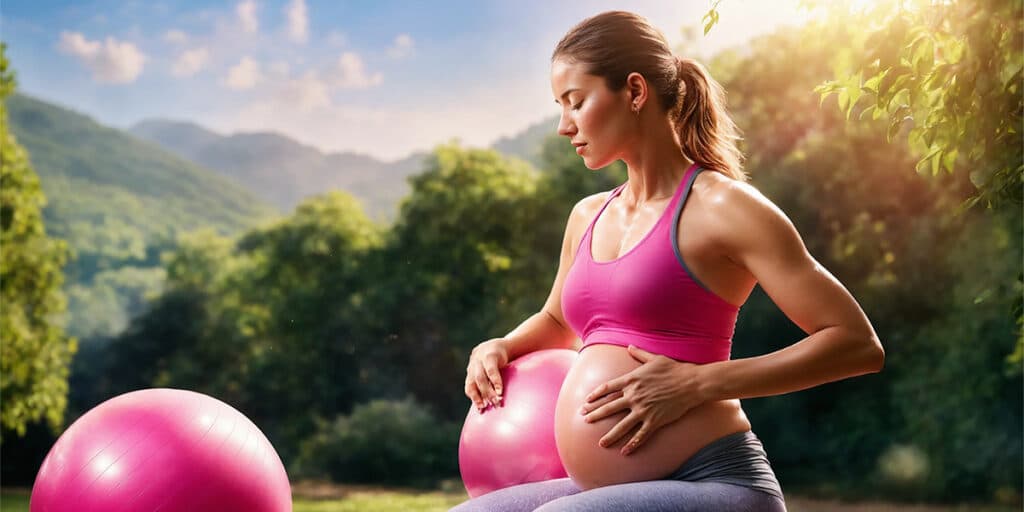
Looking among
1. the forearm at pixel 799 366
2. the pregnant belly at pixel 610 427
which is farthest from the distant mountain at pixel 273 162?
the forearm at pixel 799 366

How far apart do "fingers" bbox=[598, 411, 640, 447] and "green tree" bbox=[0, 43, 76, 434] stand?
10036 millimetres

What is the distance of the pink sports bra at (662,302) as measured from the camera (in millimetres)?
2162

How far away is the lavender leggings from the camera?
6.72 ft

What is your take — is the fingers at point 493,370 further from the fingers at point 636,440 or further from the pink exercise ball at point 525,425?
the fingers at point 636,440

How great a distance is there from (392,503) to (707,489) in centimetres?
1190

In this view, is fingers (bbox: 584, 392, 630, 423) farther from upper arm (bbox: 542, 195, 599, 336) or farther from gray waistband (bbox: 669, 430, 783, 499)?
upper arm (bbox: 542, 195, 599, 336)

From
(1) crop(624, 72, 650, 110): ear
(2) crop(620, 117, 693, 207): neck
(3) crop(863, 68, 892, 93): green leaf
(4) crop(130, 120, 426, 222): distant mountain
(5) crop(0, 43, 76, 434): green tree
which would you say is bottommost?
(5) crop(0, 43, 76, 434): green tree

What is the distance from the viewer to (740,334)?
13734mm

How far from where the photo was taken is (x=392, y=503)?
13.5 metres

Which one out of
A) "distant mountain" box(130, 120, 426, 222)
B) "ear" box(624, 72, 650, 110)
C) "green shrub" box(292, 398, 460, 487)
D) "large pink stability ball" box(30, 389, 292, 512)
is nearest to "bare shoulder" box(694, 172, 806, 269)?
"ear" box(624, 72, 650, 110)

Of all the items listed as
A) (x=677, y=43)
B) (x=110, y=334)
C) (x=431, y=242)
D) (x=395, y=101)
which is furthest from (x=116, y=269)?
(x=677, y=43)

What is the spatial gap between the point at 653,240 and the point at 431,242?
1570cm

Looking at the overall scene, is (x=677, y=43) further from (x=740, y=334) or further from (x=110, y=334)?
(x=110, y=334)

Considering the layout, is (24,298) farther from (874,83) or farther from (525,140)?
(874,83)
